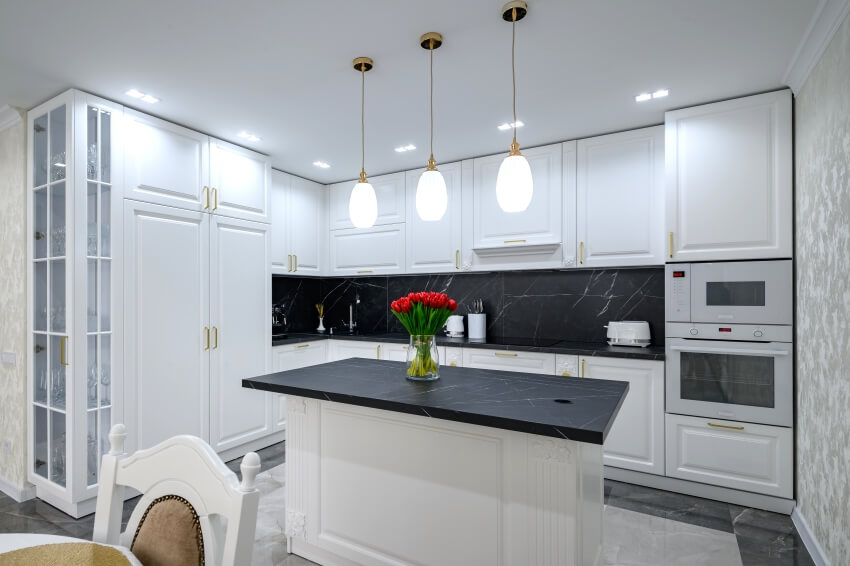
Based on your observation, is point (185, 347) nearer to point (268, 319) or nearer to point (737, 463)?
point (268, 319)

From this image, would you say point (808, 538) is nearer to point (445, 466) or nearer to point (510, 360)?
point (510, 360)

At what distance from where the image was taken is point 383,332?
481 cm

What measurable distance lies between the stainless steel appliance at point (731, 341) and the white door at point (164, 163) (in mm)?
3348

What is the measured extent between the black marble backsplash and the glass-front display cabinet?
1980mm

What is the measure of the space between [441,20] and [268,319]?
8.96 ft

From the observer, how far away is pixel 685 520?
2.64 meters

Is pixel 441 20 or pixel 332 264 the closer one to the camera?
pixel 441 20

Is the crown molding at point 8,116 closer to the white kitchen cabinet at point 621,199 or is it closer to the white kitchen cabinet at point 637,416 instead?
the white kitchen cabinet at point 621,199

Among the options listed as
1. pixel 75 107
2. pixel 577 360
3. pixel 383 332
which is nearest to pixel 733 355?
pixel 577 360

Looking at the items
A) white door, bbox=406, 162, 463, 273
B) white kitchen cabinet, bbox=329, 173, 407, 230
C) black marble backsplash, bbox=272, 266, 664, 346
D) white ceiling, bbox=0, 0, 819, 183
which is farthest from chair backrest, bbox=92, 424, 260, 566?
white kitchen cabinet, bbox=329, 173, 407, 230

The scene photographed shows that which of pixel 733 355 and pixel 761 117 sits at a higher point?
pixel 761 117

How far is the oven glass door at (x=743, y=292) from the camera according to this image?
2.65 m

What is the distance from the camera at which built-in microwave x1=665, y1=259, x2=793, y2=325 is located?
2654 millimetres

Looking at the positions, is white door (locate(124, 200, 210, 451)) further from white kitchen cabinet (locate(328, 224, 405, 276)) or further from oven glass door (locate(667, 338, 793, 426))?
oven glass door (locate(667, 338, 793, 426))
